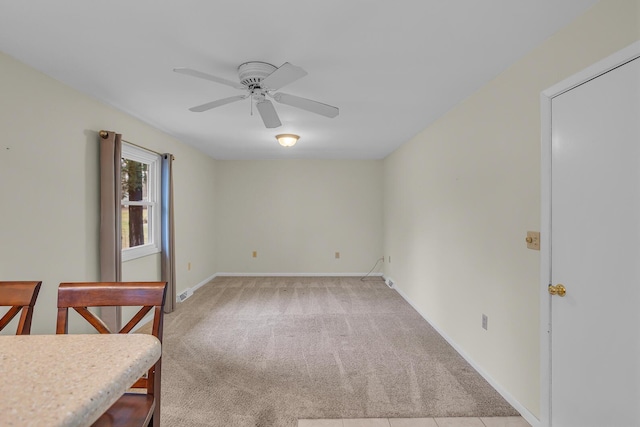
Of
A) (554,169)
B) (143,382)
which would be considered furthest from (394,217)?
(143,382)

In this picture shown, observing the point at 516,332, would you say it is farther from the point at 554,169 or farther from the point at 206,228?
the point at 206,228

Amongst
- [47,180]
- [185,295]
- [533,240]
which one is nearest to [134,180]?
[47,180]

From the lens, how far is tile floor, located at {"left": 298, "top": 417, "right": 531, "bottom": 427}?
6.40 feet

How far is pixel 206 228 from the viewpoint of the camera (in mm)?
5598

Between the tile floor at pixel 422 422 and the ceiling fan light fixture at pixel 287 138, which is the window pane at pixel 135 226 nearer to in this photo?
the ceiling fan light fixture at pixel 287 138

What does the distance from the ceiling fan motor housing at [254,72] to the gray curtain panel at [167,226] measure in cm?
228

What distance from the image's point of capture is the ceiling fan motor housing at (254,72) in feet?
6.78

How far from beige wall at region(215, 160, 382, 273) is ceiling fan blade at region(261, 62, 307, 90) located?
407 centimetres

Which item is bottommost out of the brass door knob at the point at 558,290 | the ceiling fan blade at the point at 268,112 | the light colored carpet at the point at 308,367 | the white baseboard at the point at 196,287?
the light colored carpet at the point at 308,367

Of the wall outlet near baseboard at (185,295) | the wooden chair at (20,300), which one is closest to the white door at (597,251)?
the wooden chair at (20,300)

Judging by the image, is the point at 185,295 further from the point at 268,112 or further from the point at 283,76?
the point at 283,76

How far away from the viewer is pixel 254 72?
2096mm

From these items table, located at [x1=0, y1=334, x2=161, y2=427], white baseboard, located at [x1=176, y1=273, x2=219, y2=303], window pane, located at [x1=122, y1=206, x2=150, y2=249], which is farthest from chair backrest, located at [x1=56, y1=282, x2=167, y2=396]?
white baseboard, located at [x1=176, y1=273, x2=219, y2=303]

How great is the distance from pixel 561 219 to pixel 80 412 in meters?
2.07
